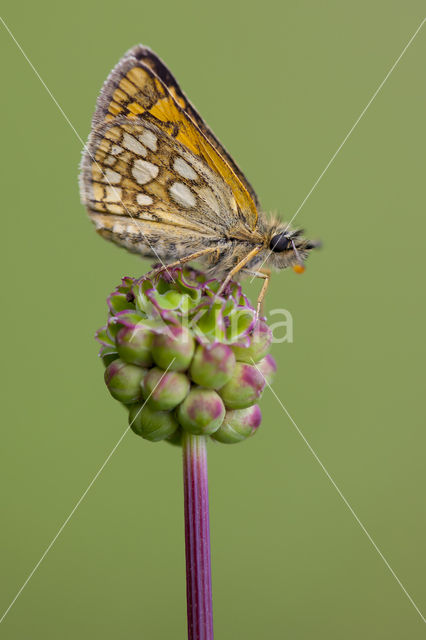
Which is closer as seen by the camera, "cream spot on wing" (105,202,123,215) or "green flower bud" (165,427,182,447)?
"green flower bud" (165,427,182,447)

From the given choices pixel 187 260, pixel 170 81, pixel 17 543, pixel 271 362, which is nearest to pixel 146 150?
→ pixel 170 81

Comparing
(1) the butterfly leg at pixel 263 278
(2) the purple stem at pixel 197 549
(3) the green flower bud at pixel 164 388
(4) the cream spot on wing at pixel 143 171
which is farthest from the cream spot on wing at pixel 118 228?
(2) the purple stem at pixel 197 549

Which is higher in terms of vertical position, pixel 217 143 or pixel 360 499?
pixel 217 143

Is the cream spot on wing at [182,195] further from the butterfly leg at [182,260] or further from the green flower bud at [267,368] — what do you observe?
the green flower bud at [267,368]

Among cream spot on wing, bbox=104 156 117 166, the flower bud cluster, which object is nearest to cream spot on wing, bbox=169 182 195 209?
cream spot on wing, bbox=104 156 117 166

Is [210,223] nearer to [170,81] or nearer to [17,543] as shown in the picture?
[170,81]

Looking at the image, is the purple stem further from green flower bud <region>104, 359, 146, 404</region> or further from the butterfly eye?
the butterfly eye

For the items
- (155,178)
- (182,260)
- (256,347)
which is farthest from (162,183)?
(256,347)
